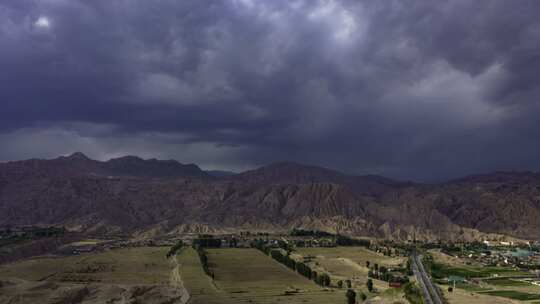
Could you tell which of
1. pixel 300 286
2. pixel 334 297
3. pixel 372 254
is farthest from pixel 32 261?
pixel 372 254

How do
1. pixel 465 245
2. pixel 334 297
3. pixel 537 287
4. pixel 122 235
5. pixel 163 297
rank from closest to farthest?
pixel 163 297
pixel 334 297
pixel 537 287
pixel 465 245
pixel 122 235

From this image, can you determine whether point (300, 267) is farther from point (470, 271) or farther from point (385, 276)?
point (470, 271)

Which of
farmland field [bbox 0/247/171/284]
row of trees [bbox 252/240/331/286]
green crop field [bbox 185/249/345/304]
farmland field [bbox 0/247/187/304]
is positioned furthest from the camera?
row of trees [bbox 252/240/331/286]

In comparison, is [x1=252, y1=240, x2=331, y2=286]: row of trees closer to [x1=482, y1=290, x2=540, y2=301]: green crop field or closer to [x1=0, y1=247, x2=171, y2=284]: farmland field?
[x1=0, y1=247, x2=171, y2=284]: farmland field

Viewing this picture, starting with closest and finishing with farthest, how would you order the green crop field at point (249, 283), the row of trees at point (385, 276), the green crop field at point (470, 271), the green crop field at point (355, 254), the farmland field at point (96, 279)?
the farmland field at point (96, 279) < the green crop field at point (249, 283) < the row of trees at point (385, 276) < the green crop field at point (470, 271) < the green crop field at point (355, 254)

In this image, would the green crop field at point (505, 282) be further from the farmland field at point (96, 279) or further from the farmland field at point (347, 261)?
the farmland field at point (96, 279)

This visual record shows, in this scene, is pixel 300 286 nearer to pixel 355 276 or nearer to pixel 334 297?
pixel 334 297

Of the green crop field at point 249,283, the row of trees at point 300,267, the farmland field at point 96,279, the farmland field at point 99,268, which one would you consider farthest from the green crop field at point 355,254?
the farmland field at point 99,268

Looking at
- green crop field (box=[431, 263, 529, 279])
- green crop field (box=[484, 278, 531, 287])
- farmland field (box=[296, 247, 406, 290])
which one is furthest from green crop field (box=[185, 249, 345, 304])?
green crop field (box=[484, 278, 531, 287])
